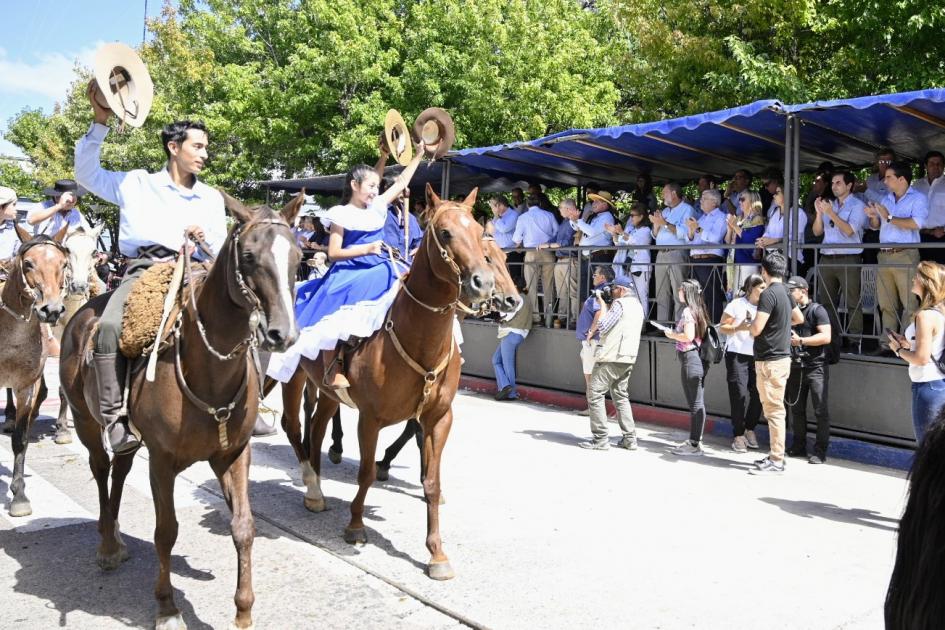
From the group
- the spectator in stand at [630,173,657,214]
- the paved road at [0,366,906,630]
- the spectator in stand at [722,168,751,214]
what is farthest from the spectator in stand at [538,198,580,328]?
the paved road at [0,366,906,630]

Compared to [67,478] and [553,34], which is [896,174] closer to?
[67,478]

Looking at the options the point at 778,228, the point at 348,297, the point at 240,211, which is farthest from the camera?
the point at 778,228

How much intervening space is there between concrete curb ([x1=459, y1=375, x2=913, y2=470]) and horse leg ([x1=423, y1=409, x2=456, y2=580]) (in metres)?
4.30

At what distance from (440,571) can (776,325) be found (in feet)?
15.6

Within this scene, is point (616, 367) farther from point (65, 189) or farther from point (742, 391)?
point (65, 189)

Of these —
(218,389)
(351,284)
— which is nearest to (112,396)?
(218,389)

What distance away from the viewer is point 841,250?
972 cm

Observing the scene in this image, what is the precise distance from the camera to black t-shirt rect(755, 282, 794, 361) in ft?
26.3

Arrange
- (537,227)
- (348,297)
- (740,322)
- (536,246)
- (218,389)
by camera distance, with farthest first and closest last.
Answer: (537,227) → (536,246) → (740,322) → (348,297) → (218,389)

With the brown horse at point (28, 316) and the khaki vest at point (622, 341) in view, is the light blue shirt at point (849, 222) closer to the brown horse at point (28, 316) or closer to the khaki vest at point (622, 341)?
the khaki vest at point (622, 341)

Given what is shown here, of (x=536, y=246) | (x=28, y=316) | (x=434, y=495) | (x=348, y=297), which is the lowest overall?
(x=434, y=495)

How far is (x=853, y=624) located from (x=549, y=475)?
3.59 m

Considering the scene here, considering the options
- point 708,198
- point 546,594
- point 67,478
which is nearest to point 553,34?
point 708,198

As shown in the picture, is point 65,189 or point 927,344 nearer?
point 927,344
